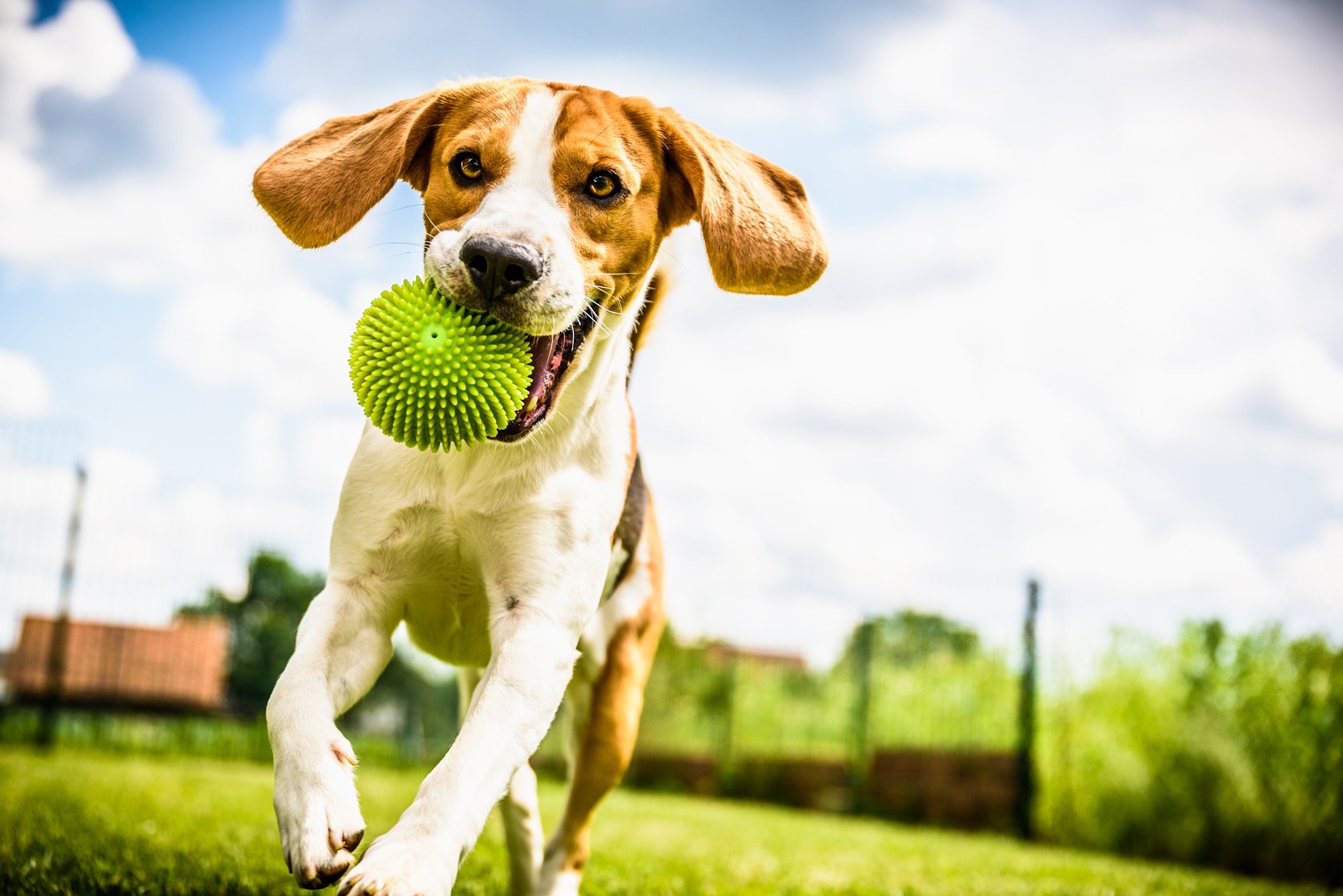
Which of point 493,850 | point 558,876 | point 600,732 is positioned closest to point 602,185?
point 600,732

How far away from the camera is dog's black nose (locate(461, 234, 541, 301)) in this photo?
2678 mm

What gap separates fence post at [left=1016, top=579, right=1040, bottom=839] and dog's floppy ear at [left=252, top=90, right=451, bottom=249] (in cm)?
1131

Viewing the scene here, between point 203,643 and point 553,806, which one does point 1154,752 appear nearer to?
point 553,806

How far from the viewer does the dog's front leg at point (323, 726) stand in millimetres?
2385

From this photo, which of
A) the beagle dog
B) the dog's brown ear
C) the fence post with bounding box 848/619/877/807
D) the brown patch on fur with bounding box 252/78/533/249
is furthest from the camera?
the fence post with bounding box 848/619/877/807

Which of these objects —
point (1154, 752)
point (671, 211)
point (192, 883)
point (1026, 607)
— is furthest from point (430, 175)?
point (1026, 607)

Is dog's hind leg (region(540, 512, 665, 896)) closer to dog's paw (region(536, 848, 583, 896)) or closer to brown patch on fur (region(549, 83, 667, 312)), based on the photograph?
dog's paw (region(536, 848, 583, 896))

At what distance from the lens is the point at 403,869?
89.9 inches

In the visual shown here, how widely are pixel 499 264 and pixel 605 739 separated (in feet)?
6.35

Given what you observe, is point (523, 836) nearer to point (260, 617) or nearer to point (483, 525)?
point (483, 525)

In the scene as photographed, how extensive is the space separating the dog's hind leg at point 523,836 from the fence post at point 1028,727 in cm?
982

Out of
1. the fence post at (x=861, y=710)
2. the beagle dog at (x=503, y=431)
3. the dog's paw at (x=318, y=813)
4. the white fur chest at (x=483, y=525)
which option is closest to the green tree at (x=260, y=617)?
the fence post at (x=861, y=710)

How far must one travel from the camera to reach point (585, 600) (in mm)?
3090

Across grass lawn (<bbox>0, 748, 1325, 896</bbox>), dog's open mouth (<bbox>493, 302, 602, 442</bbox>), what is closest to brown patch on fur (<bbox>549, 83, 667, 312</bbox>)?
dog's open mouth (<bbox>493, 302, 602, 442</bbox>)
